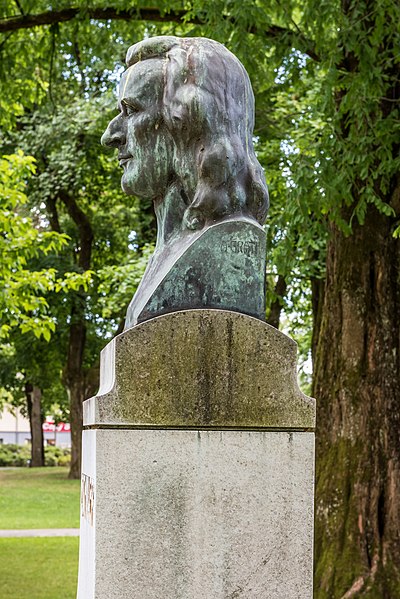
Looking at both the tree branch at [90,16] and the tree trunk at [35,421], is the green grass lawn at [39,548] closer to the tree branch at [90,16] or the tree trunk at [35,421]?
the tree branch at [90,16]

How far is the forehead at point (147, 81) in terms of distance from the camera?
16.3 ft

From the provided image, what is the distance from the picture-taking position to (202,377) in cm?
454

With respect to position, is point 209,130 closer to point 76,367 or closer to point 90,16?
point 90,16

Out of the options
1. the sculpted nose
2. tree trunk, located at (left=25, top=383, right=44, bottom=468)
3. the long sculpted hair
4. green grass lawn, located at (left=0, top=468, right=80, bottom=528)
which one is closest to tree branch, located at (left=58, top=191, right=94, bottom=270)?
green grass lawn, located at (left=0, top=468, right=80, bottom=528)

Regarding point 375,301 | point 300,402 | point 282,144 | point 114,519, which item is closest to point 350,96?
point 375,301

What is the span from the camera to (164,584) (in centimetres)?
444

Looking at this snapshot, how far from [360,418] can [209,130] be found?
16.2ft

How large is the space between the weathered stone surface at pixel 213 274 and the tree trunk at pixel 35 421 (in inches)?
1341

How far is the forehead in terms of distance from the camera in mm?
4977

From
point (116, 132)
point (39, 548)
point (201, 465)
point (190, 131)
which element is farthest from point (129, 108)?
point (39, 548)

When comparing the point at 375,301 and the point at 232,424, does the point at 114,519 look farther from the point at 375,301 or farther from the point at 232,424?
the point at 375,301

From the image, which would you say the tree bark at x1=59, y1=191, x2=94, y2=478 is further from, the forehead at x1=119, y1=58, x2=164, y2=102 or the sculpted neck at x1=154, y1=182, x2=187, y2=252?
the forehead at x1=119, y1=58, x2=164, y2=102

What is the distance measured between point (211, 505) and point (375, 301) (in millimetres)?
5063

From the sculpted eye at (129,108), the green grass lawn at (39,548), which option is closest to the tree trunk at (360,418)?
the green grass lawn at (39,548)
